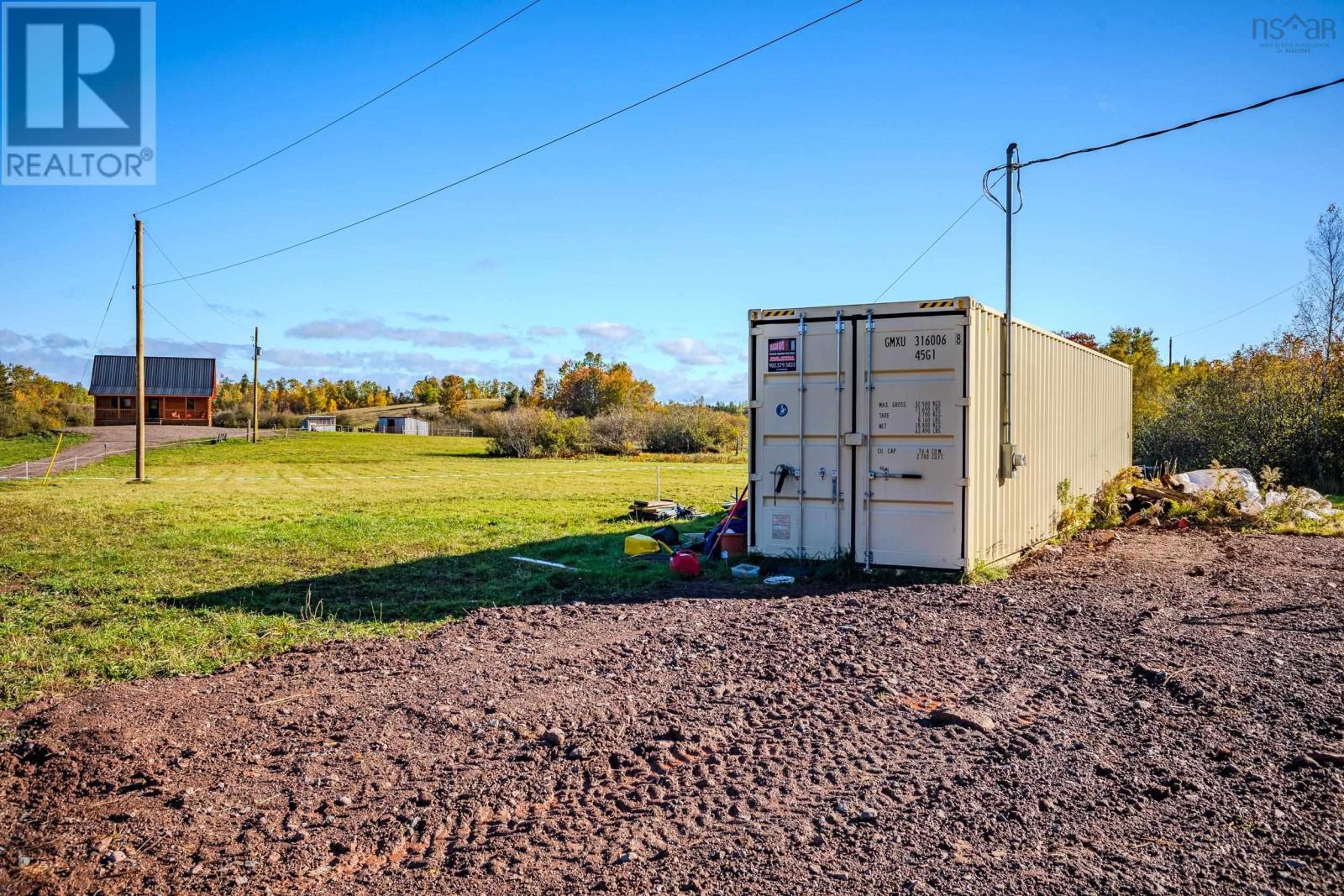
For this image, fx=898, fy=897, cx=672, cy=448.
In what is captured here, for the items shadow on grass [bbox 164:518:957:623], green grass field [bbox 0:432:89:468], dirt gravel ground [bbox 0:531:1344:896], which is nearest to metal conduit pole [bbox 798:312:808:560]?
shadow on grass [bbox 164:518:957:623]

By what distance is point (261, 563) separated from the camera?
1115 cm

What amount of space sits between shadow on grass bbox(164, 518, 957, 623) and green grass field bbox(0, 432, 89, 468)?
3028 cm

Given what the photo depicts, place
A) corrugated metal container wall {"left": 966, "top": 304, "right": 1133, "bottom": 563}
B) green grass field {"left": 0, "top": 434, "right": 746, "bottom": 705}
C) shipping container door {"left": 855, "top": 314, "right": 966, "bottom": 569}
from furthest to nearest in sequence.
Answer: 1. corrugated metal container wall {"left": 966, "top": 304, "right": 1133, "bottom": 563}
2. shipping container door {"left": 855, "top": 314, "right": 966, "bottom": 569}
3. green grass field {"left": 0, "top": 434, "right": 746, "bottom": 705}

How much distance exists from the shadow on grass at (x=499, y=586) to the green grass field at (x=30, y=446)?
99.3ft

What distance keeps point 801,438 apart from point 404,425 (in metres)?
87.8

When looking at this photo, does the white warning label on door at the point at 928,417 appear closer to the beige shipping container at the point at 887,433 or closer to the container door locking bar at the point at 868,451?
the beige shipping container at the point at 887,433

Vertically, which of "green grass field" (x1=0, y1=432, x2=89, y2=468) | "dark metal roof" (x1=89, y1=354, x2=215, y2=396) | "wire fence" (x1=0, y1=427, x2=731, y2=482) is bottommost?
"wire fence" (x1=0, y1=427, x2=731, y2=482)

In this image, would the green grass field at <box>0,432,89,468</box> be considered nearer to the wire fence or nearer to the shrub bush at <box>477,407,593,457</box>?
the wire fence

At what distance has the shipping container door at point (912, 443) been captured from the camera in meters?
9.25

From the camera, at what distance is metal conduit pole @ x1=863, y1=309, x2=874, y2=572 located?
31.4 feet

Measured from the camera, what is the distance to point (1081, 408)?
1414 centimetres

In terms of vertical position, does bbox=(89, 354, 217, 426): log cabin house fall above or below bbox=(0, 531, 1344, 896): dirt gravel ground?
above

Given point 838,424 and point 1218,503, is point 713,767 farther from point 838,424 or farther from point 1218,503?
point 1218,503

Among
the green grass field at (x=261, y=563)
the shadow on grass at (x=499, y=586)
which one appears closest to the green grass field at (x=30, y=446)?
the green grass field at (x=261, y=563)
